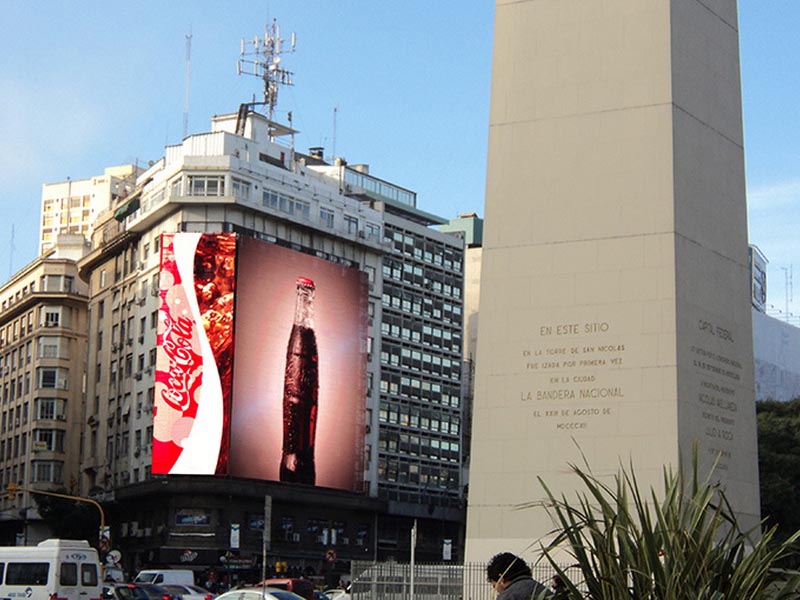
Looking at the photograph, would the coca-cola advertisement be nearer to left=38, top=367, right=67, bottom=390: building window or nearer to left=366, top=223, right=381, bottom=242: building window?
left=366, top=223, right=381, bottom=242: building window

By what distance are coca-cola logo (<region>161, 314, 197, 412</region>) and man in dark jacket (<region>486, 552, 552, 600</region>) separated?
71.9 metres

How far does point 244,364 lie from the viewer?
8056cm

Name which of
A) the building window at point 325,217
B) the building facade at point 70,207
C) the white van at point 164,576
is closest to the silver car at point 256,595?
the white van at point 164,576

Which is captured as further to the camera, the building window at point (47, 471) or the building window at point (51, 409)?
the building window at point (51, 409)

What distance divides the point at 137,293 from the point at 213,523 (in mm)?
17342

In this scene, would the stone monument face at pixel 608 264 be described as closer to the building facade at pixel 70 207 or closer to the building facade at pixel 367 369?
the building facade at pixel 367 369

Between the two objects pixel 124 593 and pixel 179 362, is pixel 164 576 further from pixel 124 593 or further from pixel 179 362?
pixel 179 362

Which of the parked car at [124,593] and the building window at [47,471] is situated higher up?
the building window at [47,471]

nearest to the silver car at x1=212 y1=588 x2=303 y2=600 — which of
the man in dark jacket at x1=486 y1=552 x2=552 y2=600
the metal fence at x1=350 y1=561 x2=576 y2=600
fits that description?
the metal fence at x1=350 y1=561 x2=576 y2=600

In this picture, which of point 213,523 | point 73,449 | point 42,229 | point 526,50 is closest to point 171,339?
point 213,523

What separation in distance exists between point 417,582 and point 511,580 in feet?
46.3

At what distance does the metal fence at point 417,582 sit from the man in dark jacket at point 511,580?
13047mm

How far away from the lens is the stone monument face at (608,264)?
2208 centimetres

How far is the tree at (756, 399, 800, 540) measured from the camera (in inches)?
2282
